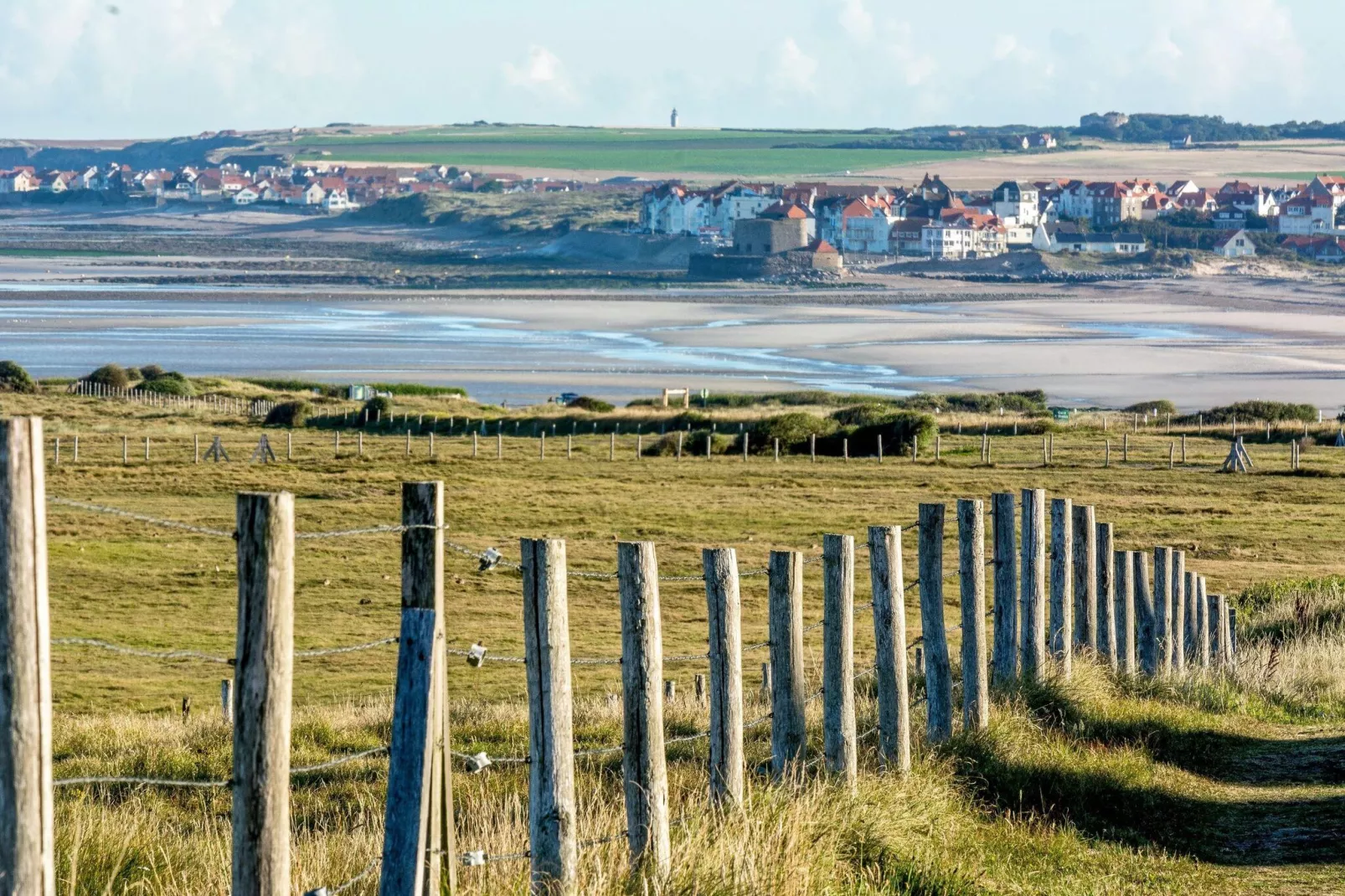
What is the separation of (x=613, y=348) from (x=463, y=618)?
64.0 m

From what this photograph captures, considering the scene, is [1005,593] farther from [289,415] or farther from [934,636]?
[289,415]

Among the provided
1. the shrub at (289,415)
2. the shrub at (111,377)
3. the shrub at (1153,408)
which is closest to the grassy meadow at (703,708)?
the shrub at (289,415)

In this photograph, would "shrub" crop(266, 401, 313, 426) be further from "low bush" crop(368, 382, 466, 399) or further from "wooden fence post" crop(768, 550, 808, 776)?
"wooden fence post" crop(768, 550, 808, 776)

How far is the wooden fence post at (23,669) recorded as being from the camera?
14.1 feet

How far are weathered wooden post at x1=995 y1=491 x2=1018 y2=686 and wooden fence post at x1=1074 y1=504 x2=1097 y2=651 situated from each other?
162cm

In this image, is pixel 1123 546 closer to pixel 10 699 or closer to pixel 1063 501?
pixel 1063 501

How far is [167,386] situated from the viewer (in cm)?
6359

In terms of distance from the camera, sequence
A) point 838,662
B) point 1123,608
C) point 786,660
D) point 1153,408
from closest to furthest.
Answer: point 786,660 → point 838,662 → point 1123,608 → point 1153,408

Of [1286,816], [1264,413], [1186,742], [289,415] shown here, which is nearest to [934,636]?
[1286,816]

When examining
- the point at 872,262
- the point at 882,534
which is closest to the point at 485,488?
the point at 882,534

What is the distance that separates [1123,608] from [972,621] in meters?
4.09

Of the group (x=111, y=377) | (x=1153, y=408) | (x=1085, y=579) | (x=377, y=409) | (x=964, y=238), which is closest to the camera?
(x=1085, y=579)

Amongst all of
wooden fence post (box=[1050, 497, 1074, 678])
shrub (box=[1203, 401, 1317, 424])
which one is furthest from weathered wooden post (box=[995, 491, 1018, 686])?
shrub (box=[1203, 401, 1317, 424])

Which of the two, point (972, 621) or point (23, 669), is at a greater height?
point (23, 669)
